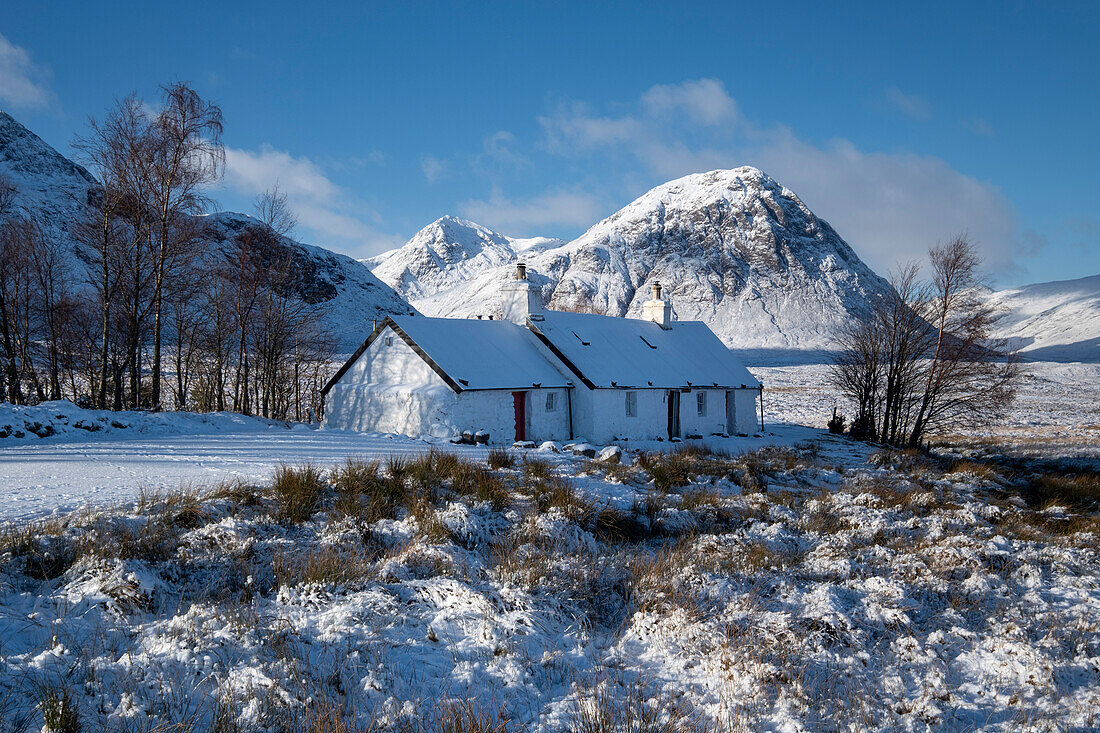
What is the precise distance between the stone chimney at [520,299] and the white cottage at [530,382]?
5 centimetres

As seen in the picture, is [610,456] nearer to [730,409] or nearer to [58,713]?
[58,713]

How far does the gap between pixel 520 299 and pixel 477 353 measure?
522cm

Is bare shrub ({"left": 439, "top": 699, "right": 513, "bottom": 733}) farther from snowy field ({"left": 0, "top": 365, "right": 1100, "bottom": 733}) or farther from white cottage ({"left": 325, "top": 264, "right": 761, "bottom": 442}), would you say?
white cottage ({"left": 325, "top": 264, "right": 761, "bottom": 442})

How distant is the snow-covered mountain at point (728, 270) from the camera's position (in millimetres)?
A: 142500

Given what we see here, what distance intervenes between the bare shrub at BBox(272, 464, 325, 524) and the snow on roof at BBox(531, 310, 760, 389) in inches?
650

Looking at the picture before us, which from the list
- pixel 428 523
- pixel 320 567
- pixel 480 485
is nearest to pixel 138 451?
pixel 480 485

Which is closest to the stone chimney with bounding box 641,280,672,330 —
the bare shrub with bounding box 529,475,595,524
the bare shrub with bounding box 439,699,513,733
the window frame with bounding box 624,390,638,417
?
the window frame with bounding box 624,390,638,417

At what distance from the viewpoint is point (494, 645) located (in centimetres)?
505

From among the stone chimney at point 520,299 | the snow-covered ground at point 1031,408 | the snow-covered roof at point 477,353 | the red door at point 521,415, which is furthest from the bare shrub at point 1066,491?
the stone chimney at point 520,299

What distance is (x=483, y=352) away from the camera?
23.9 m

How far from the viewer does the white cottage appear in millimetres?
21984

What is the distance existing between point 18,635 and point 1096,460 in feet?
103

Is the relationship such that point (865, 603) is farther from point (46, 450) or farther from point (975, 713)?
point (46, 450)

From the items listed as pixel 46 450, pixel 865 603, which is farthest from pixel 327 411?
pixel 865 603
